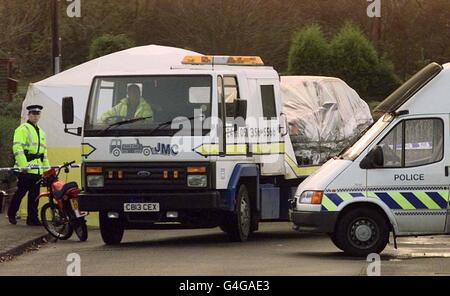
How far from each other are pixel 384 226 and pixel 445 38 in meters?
33.8

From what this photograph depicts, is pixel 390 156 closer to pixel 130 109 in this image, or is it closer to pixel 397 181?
pixel 397 181

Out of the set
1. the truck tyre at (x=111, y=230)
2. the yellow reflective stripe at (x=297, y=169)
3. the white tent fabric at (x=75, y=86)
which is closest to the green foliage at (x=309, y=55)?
the white tent fabric at (x=75, y=86)

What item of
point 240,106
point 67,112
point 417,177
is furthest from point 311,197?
point 67,112

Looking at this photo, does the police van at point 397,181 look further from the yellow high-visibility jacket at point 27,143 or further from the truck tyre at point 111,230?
the yellow high-visibility jacket at point 27,143

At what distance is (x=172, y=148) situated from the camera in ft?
51.5

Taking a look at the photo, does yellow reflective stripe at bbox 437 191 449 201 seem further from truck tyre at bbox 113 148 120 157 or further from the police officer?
the police officer

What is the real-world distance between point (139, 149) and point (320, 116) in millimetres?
4694

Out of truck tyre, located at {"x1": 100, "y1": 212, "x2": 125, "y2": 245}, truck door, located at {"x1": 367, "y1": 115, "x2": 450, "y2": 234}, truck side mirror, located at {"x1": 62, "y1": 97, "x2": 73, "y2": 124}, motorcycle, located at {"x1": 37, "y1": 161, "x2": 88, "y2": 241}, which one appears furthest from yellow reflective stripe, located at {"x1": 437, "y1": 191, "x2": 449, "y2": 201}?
motorcycle, located at {"x1": 37, "y1": 161, "x2": 88, "y2": 241}

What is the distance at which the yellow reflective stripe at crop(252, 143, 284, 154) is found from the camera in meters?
16.9

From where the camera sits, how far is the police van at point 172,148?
1569cm

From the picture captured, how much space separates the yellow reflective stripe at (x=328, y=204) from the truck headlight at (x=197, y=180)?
1.92 meters

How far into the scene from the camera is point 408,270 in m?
12.7
